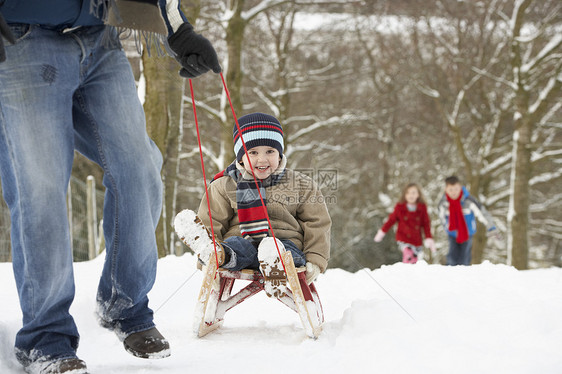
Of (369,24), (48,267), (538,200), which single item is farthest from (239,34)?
(538,200)

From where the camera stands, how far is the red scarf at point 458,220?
6.53 metres

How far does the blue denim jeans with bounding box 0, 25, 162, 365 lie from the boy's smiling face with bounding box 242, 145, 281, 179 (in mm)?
884

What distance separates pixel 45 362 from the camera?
1.50 m

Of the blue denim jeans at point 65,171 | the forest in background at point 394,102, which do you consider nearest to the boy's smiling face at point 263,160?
the blue denim jeans at point 65,171

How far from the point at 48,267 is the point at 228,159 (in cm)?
739

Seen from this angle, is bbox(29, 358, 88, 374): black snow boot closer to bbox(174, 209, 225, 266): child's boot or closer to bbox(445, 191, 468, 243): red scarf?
bbox(174, 209, 225, 266): child's boot

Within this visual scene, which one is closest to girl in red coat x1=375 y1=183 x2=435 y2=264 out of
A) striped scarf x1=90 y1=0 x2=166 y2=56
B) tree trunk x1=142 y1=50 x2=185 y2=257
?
tree trunk x1=142 y1=50 x2=185 y2=257

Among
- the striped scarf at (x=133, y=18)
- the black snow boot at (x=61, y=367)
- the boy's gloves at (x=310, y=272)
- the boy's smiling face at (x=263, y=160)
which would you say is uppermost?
the striped scarf at (x=133, y=18)

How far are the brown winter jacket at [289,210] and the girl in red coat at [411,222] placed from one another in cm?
420

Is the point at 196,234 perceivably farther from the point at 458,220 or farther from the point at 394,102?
the point at 394,102

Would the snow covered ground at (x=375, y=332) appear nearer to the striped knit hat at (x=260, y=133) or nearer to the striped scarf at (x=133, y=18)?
the striped knit hat at (x=260, y=133)

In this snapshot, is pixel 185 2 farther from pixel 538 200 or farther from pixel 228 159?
pixel 538 200

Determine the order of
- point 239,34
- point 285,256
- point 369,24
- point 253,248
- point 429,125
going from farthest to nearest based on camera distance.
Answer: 1. point 429,125
2. point 369,24
3. point 239,34
4. point 253,248
5. point 285,256

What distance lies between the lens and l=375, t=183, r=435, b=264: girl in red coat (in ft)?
22.1
